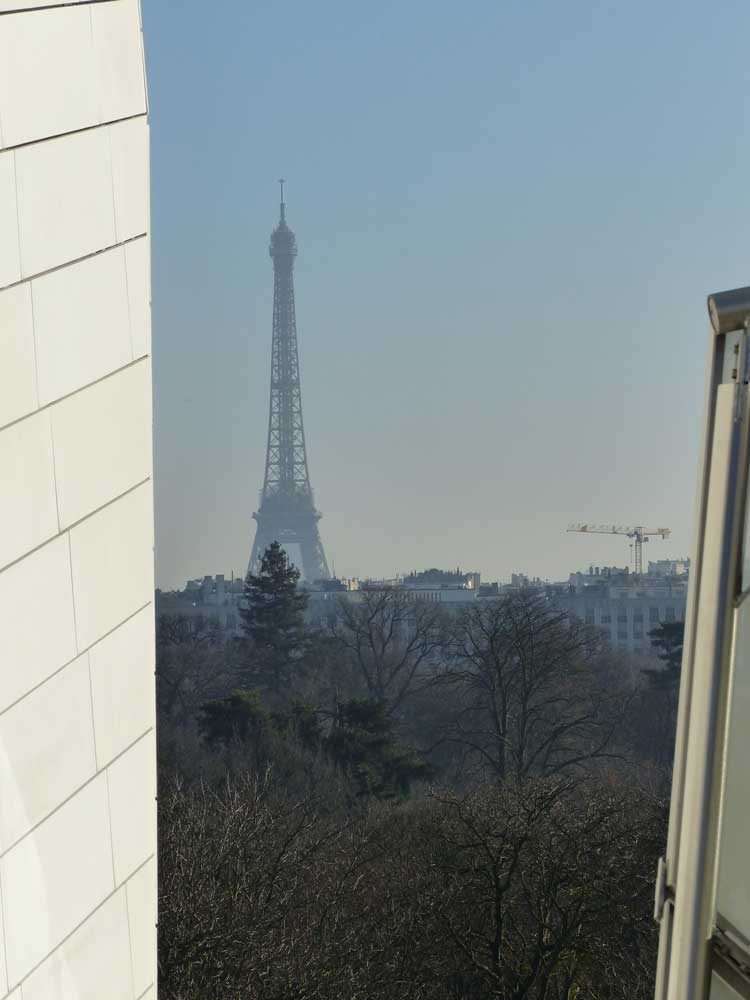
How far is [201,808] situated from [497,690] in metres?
11.1

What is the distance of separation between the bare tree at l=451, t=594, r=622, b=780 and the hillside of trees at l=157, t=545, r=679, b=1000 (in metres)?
0.07

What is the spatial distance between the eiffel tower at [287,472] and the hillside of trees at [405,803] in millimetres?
25764

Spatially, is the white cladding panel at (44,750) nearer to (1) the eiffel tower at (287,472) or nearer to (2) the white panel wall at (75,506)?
(2) the white panel wall at (75,506)

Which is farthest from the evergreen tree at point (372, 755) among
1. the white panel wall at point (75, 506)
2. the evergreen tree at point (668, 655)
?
the white panel wall at point (75, 506)

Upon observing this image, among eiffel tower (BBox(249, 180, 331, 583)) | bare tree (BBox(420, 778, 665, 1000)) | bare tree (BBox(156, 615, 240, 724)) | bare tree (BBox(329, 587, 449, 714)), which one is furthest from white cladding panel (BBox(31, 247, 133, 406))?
eiffel tower (BBox(249, 180, 331, 583))

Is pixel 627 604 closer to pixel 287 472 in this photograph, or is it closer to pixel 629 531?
Result: pixel 629 531

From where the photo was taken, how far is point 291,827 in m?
27.0

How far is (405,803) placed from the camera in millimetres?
31172

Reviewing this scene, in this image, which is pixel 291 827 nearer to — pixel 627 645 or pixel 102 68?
pixel 627 645

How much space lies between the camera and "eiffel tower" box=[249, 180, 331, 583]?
227 ft

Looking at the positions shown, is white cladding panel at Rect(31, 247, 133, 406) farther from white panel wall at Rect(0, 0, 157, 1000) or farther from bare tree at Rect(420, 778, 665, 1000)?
bare tree at Rect(420, 778, 665, 1000)

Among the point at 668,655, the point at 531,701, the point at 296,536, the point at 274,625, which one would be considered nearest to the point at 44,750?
the point at 531,701

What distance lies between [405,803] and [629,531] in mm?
29960

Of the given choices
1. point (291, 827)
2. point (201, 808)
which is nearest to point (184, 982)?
point (201, 808)
